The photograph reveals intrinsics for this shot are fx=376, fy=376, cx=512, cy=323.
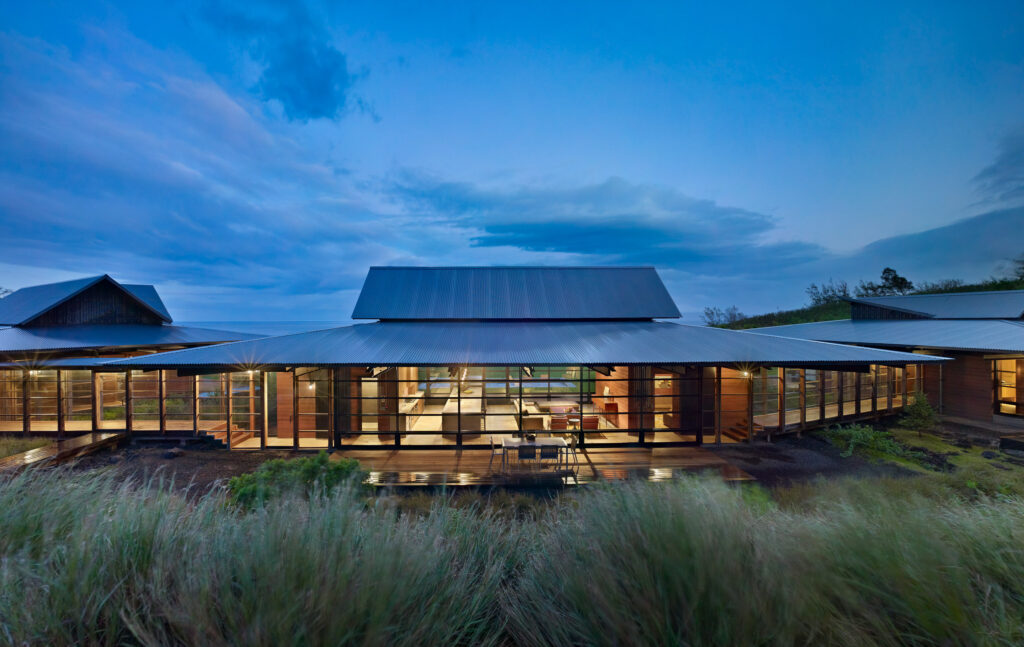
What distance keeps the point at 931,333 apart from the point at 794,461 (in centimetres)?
1078

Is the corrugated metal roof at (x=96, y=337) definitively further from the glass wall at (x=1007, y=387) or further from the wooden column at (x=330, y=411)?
the glass wall at (x=1007, y=387)

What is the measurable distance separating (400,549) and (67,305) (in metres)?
22.7

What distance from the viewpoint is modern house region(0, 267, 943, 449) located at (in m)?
9.44

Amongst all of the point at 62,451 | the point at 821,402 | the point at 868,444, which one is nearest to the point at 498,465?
the point at 868,444

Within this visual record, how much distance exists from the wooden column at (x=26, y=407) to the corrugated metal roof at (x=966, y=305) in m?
35.3

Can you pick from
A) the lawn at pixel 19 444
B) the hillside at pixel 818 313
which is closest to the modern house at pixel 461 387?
the lawn at pixel 19 444

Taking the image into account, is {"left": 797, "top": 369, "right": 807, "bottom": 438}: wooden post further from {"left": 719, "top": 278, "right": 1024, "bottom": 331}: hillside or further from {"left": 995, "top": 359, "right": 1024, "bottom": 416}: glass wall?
{"left": 719, "top": 278, "right": 1024, "bottom": 331}: hillside

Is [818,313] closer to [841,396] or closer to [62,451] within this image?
[841,396]

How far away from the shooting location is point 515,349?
10.1m

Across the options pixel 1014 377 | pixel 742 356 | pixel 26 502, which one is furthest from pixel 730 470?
pixel 1014 377

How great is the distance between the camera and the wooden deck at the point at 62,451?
8922 mm

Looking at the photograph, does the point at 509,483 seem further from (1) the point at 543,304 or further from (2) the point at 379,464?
(1) the point at 543,304

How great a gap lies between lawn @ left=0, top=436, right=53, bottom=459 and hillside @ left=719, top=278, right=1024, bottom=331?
4864 cm

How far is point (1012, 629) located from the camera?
1.96 metres
